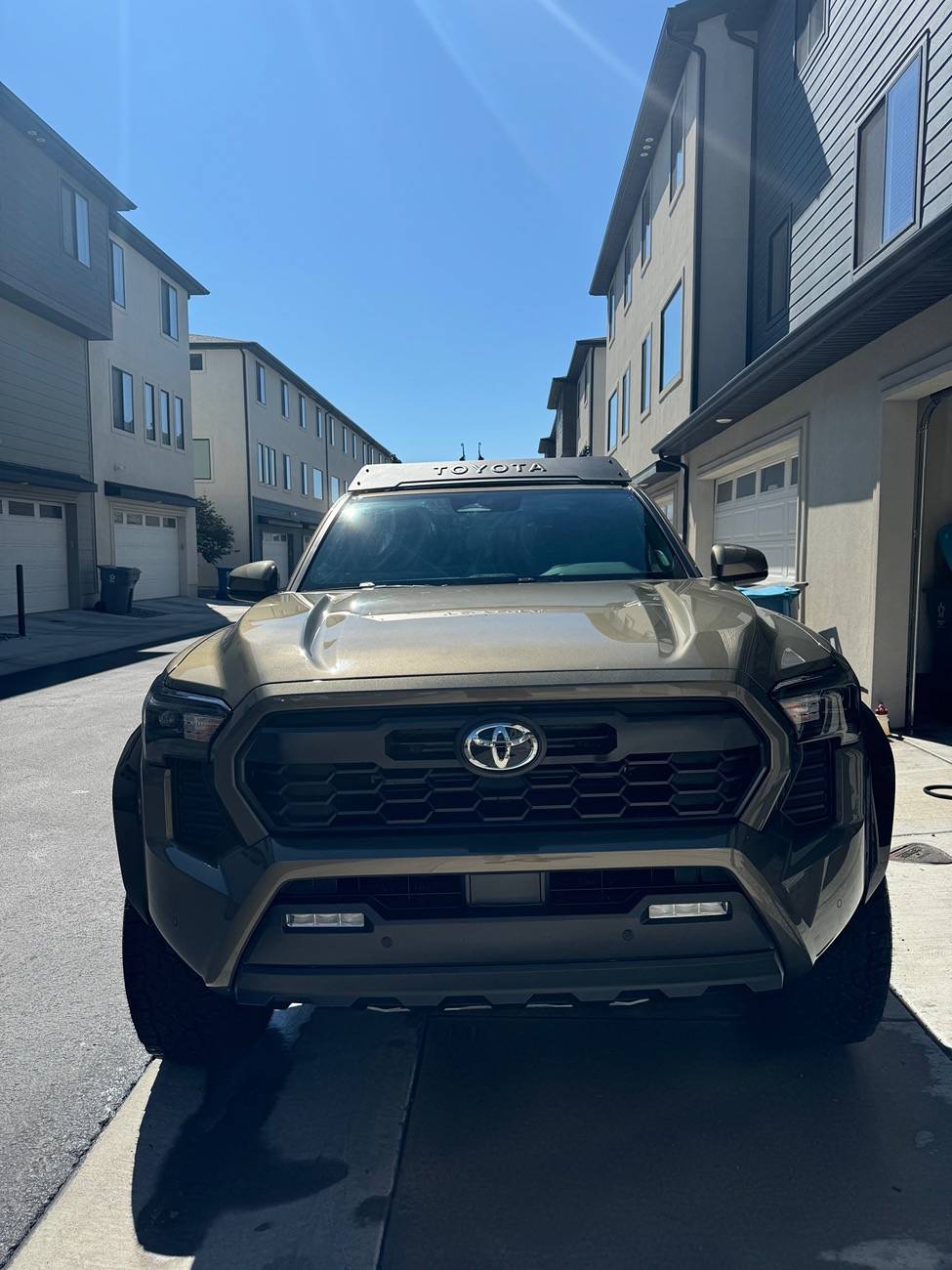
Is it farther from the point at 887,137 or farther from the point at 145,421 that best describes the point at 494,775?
the point at 145,421

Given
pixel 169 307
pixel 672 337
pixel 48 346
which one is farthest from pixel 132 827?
pixel 169 307

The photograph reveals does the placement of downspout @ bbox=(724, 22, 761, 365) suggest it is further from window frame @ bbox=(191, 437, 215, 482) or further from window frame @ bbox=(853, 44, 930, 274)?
window frame @ bbox=(191, 437, 215, 482)

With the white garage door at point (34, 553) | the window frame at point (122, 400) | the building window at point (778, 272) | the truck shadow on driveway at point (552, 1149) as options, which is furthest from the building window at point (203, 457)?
the truck shadow on driveway at point (552, 1149)

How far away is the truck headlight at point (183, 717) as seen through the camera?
215 centimetres

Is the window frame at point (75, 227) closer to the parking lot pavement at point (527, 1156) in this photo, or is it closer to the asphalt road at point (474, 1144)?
the asphalt road at point (474, 1144)

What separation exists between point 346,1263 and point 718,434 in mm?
11899

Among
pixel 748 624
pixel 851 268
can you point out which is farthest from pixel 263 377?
pixel 748 624

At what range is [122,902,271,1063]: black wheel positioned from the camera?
8.09ft

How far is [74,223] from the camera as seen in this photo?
2061 centimetres

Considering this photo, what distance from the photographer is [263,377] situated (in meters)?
36.2

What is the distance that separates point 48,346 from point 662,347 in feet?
44.0

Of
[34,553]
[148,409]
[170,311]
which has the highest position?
[170,311]

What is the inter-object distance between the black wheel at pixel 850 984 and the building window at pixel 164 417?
26447mm

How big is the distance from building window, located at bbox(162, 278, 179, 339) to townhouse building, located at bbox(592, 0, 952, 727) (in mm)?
14707
